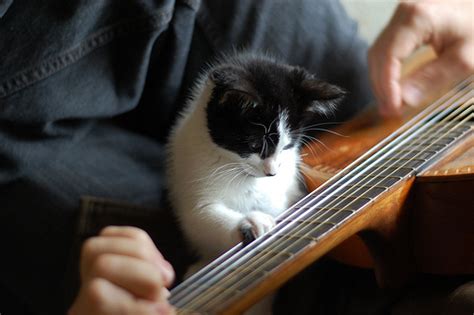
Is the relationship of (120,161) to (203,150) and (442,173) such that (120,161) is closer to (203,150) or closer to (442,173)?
(203,150)

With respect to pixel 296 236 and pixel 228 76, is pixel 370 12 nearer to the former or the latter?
pixel 228 76

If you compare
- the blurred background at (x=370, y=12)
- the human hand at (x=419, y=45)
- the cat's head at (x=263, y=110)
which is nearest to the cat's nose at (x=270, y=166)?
the cat's head at (x=263, y=110)

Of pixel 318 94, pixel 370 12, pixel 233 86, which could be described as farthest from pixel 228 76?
pixel 370 12

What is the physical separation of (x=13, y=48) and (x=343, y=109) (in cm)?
51

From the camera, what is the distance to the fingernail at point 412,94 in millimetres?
806

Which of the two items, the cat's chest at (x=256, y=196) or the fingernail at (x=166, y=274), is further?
the cat's chest at (x=256, y=196)

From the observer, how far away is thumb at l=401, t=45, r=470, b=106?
810 millimetres

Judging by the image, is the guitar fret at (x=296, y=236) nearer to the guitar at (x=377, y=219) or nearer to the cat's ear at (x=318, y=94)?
the guitar at (x=377, y=219)

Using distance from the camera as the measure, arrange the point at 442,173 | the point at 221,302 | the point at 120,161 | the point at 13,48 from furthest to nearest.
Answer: the point at 120,161 < the point at 13,48 < the point at 442,173 < the point at 221,302

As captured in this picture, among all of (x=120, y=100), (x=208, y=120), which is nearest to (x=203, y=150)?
(x=208, y=120)

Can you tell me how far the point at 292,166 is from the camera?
73 cm

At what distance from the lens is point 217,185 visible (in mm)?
699

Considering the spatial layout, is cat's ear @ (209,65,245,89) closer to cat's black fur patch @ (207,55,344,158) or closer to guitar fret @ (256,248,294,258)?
cat's black fur patch @ (207,55,344,158)

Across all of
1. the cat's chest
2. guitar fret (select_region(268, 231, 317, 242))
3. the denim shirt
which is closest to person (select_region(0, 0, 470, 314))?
the denim shirt
